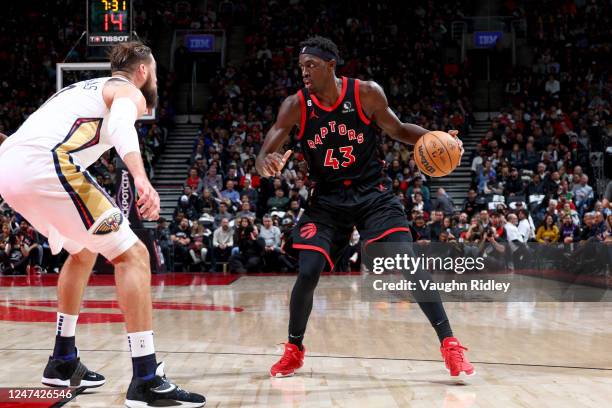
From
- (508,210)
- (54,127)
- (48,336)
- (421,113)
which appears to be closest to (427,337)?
(48,336)

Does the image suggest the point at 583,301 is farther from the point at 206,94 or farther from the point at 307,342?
the point at 206,94

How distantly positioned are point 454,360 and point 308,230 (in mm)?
1098

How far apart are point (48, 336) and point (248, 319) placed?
1.84 metres

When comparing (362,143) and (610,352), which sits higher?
(362,143)

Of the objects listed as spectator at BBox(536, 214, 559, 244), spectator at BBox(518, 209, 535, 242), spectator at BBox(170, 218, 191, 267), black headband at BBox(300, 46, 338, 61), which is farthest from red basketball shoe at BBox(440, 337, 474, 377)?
spectator at BBox(170, 218, 191, 267)

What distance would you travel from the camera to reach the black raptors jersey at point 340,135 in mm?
4508

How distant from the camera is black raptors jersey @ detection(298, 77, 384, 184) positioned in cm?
451

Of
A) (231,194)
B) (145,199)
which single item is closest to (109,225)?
(145,199)

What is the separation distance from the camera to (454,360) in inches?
160

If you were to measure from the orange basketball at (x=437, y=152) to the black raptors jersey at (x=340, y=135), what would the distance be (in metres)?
0.30

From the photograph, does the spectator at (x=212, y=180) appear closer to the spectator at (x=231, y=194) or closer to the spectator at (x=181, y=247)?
the spectator at (x=231, y=194)

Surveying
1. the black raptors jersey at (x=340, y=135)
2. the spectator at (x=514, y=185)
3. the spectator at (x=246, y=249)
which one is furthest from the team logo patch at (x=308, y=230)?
the spectator at (x=514, y=185)

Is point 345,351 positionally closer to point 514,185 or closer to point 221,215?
point 221,215

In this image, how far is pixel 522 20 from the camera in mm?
23500
